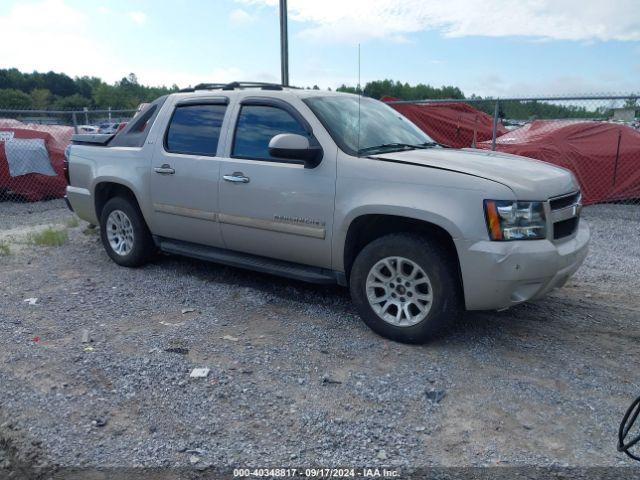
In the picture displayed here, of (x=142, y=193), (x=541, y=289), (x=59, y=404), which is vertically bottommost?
(x=59, y=404)

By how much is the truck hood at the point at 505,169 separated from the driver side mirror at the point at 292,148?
481mm

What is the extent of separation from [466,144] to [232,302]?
30.3 ft

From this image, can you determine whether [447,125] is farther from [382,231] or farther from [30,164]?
[382,231]

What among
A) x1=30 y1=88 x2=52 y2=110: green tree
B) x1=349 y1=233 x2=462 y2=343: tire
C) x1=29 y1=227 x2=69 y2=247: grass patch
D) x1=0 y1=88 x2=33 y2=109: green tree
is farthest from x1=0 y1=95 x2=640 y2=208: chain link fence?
x1=30 y1=88 x2=52 y2=110: green tree

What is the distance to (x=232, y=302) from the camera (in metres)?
5.21

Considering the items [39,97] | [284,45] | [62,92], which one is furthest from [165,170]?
[62,92]

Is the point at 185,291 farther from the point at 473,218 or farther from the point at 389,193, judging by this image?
the point at 473,218

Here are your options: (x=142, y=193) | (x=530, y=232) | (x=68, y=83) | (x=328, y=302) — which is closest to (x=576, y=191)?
(x=530, y=232)

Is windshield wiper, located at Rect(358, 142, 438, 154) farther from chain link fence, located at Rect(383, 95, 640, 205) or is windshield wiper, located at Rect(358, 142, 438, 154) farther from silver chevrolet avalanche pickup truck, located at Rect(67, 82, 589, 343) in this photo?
chain link fence, located at Rect(383, 95, 640, 205)

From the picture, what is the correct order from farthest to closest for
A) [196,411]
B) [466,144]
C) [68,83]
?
[68,83], [466,144], [196,411]

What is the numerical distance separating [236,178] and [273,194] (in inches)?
17.1

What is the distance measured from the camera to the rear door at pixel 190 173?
5218mm

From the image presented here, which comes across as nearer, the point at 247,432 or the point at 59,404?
the point at 247,432

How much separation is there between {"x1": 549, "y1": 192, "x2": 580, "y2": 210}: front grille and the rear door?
2.77 metres
